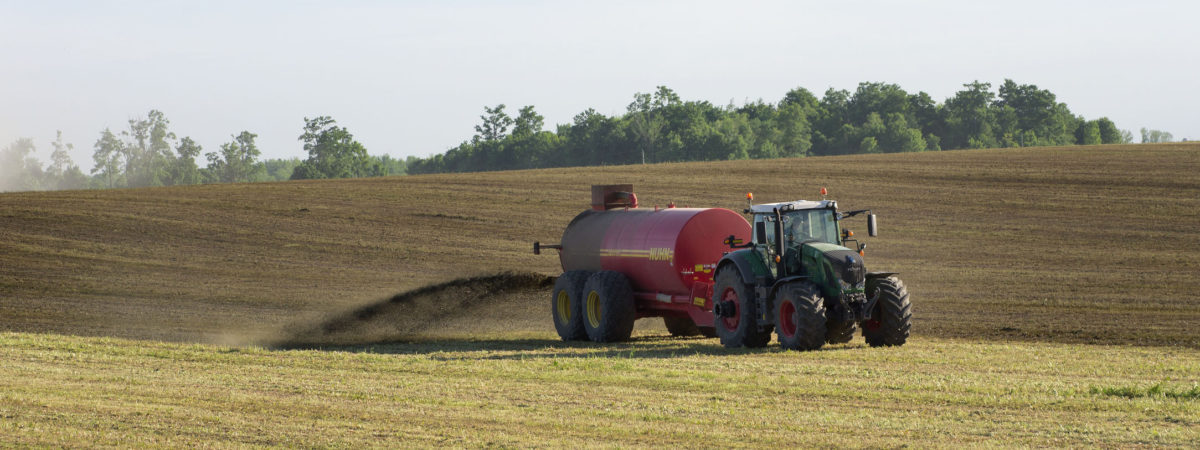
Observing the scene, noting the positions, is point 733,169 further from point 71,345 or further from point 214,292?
point 71,345

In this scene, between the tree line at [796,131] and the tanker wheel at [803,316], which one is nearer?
the tanker wheel at [803,316]

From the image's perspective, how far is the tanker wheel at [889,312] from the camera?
61.0 ft

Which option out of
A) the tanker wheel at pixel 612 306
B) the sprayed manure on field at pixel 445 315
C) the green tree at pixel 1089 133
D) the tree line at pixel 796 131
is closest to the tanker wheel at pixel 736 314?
the tanker wheel at pixel 612 306

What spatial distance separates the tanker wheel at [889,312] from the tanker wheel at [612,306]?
4328 mm

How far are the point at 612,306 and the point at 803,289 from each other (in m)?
4.19

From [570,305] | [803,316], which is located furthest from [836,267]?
[570,305]

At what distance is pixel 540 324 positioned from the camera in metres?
25.3

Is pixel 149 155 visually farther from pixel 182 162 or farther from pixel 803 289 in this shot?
pixel 803 289

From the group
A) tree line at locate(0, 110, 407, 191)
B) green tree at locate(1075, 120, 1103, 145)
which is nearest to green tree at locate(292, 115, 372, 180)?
tree line at locate(0, 110, 407, 191)

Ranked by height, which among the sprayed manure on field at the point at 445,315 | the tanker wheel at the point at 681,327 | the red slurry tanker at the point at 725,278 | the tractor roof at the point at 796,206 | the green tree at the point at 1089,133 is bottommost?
the tanker wheel at the point at 681,327

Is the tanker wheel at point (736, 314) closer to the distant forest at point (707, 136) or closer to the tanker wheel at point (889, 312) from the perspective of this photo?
the tanker wheel at point (889, 312)

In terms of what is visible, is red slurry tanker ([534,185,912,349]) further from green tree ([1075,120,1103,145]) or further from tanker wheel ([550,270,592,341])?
green tree ([1075,120,1103,145])

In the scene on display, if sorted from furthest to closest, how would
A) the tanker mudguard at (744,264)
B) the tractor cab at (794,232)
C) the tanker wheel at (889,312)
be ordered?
1. the tanker mudguard at (744,264)
2. the tractor cab at (794,232)
3. the tanker wheel at (889,312)

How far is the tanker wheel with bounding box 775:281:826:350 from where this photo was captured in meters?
17.9
